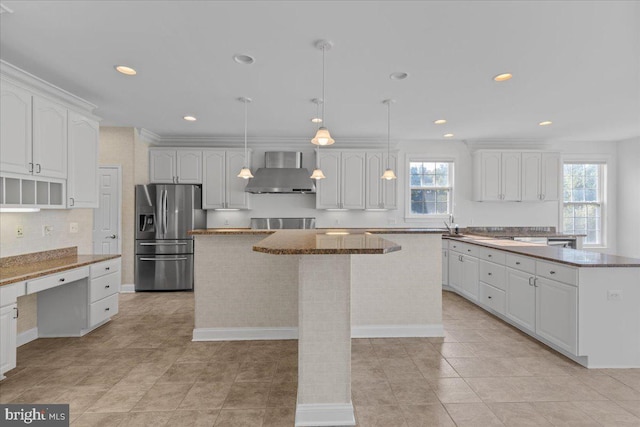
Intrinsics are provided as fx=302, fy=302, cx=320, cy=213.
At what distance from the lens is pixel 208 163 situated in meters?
5.33

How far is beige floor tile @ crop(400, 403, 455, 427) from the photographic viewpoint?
1.86 metres

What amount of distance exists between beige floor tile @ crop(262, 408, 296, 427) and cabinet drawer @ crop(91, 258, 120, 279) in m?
2.50

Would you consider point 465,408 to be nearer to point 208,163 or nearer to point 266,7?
point 266,7

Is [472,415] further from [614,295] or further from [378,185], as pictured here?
[378,185]

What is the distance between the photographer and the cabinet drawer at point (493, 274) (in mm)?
3511

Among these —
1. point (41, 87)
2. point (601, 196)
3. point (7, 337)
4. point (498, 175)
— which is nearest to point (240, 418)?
point (7, 337)

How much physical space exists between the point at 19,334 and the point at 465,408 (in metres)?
4.04

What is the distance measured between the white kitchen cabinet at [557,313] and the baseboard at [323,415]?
6.84 ft

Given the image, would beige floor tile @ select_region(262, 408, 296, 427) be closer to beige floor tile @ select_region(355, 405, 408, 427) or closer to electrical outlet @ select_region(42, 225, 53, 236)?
beige floor tile @ select_region(355, 405, 408, 427)

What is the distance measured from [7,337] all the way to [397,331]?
3.33m

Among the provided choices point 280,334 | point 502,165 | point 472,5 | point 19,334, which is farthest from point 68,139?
point 502,165

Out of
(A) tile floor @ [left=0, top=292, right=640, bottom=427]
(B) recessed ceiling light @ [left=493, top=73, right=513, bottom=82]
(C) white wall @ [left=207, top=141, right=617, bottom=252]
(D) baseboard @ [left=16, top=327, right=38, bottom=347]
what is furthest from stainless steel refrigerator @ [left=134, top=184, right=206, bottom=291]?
(B) recessed ceiling light @ [left=493, top=73, right=513, bottom=82]

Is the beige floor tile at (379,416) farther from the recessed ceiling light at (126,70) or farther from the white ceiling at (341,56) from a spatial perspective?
the recessed ceiling light at (126,70)

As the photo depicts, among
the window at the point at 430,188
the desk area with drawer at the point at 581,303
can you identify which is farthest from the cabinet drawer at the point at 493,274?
the window at the point at 430,188
